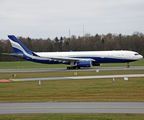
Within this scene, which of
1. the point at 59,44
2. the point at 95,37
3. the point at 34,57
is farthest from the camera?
the point at 95,37

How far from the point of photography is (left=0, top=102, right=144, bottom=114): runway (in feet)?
39.7

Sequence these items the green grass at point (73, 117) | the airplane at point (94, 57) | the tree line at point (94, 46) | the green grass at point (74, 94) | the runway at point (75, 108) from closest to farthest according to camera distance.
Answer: the green grass at point (73, 117) → the runway at point (75, 108) → the green grass at point (74, 94) → the airplane at point (94, 57) → the tree line at point (94, 46)

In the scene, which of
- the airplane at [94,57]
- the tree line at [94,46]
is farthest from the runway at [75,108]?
the tree line at [94,46]

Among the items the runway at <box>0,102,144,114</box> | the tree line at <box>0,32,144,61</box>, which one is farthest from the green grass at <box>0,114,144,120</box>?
the tree line at <box>0,32,144,61</box>

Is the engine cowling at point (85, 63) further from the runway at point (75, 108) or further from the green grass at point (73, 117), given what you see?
the green grass at point (73, 117)

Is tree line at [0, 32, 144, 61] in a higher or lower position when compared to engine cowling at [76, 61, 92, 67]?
higher

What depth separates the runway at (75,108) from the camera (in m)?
12.1

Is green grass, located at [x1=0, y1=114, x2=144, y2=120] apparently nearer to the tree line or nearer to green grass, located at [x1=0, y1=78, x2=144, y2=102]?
green grass, located at [x1=0, y1=78, x2=144, y2=102]

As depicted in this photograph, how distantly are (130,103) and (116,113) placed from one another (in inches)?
115

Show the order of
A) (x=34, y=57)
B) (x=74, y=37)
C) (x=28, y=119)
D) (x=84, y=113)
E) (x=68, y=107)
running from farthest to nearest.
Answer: (x=74, y=37), (x=34, y=57), (x=68, y=107), (x=84, y=113), (x=28, y=119)

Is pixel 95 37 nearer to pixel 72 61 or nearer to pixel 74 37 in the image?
pixel 74 37

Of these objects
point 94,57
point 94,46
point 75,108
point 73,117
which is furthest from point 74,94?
point 94,46

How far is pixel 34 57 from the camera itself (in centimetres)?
5047

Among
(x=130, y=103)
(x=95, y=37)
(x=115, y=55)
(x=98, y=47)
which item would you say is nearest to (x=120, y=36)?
(x=95, y=37)
